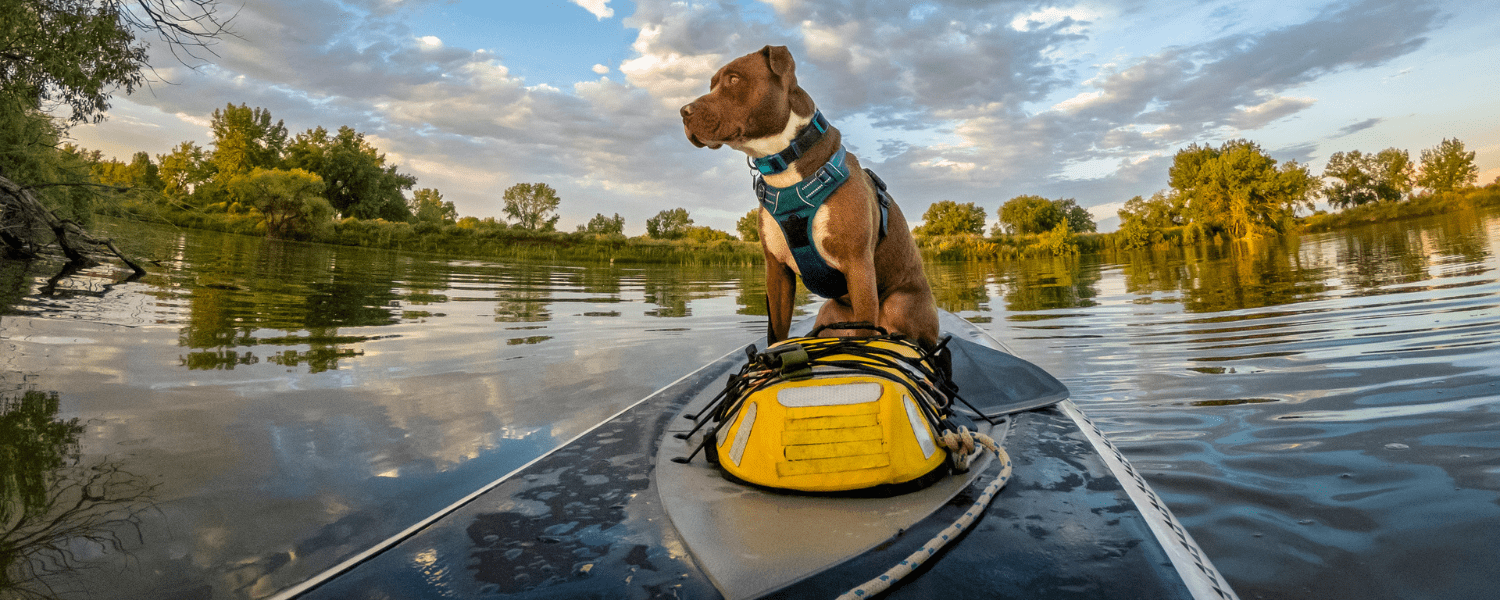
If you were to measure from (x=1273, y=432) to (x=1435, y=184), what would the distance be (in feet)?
323

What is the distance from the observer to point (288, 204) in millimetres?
45031

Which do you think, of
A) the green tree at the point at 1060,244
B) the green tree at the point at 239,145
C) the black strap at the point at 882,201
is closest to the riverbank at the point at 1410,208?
the green tree at the point at 1060,244

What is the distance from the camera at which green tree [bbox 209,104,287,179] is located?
6550 centimetres

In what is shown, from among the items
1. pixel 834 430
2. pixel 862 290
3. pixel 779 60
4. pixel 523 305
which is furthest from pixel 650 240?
pixel 834 430

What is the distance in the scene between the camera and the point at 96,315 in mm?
5816

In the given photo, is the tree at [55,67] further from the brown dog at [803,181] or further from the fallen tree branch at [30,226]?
the brown dog at [803,181]

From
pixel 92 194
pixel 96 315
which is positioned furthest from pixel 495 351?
pixel 92 194

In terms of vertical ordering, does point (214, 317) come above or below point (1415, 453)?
above

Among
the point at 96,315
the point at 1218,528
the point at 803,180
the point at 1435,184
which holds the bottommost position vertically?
the point at 1218,528

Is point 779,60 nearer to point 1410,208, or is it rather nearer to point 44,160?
point 44,160

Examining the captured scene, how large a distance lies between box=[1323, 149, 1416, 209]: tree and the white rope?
3905 inches

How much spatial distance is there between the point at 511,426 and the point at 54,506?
1.33 metres

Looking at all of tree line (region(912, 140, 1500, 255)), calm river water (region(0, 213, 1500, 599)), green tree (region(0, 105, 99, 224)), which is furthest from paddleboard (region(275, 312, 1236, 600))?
tree line (region(912, 140, 1500, 255))

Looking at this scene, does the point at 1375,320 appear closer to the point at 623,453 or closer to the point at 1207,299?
the point at 1207,299
